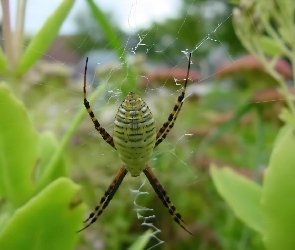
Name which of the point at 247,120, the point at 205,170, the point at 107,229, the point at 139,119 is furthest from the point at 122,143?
the point at 247,120

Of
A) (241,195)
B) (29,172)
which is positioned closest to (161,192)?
(241,195)

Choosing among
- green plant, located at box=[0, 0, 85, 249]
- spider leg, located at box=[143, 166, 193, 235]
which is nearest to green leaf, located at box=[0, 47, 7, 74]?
green plant, located at box=[0, 0, 85, 249]

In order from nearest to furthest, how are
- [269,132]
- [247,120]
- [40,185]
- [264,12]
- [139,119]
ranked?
[139,119] < [40,185] < [264,12] < [247,120] < [269,132]

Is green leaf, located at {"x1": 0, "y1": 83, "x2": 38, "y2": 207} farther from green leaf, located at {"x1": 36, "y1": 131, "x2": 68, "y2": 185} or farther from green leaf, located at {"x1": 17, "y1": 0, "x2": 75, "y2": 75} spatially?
green leaf, located at {"x1": 17, "y1": 0, "x2": 75, "y2": 75}

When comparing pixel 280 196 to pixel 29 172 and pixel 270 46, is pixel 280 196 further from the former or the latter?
pixel 270 46

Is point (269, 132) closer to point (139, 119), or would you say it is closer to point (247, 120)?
point (247, 120)

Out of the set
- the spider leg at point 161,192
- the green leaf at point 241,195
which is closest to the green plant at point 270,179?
the green leaf at point 241,195
